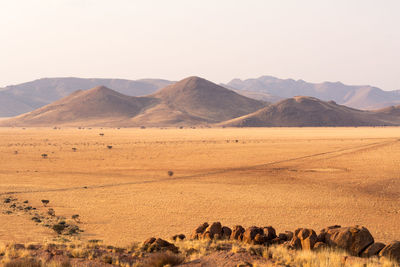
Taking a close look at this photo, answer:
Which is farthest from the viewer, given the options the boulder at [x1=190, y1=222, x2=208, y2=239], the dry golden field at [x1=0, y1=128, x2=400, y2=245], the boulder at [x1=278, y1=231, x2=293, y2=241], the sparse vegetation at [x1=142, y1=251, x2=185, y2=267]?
the dry golden field at [x1=0, y1=128, x2=400, y2=245]

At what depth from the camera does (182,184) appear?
27.2 m

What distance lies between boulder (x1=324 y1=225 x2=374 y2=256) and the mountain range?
12357 centimetres

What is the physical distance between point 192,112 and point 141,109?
68.9ft

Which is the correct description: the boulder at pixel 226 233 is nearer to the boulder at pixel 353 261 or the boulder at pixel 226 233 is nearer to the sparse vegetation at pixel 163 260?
the sparse vegetation at pixel 163 260

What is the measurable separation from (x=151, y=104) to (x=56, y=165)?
143031mm

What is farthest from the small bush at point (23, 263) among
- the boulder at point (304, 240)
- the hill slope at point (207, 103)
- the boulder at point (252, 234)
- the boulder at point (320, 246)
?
the hill slope at point (207, 103)

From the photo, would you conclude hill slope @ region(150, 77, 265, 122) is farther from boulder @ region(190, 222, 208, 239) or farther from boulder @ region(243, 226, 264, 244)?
boulder @ region(243, 226, 264, 244)

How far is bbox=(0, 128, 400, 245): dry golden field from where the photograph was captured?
1747cm

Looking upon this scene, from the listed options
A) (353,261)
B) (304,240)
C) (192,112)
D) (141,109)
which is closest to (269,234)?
(304,240)

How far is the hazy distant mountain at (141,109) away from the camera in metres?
151

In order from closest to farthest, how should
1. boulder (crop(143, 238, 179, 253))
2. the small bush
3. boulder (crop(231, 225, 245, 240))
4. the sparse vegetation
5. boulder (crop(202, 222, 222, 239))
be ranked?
the small bush, the sparse vegetation, boulder (crop(143, 238, 179, 253)), boulder (crop(231, 225, 245, 240)), boulder (crop(202, 222, 222, 239))

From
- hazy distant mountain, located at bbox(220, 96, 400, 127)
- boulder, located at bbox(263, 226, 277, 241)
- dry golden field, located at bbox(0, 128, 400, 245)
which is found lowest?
dry golden field, located at bbox(0, 128, 400, 245)

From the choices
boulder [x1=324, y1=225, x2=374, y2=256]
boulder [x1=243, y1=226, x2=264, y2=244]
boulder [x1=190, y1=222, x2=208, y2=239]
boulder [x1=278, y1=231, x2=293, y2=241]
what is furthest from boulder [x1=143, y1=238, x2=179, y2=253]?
boulder [x1=324, y1=225, x2=374, y2=256]

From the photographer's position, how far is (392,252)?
1084cm
